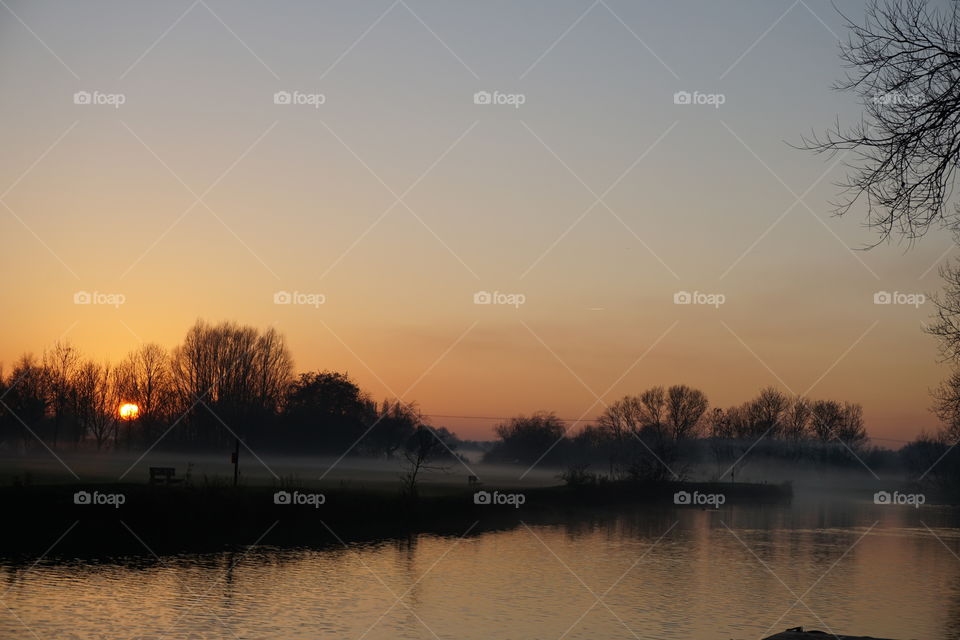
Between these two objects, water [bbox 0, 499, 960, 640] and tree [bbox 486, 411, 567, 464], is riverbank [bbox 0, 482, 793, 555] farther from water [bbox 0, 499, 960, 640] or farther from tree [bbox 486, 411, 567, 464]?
tree [bbox 486, 411, 567, 464]

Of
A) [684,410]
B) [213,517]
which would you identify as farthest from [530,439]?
[213,517]

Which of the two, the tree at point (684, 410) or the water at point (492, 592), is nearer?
the water at point (492, 592)

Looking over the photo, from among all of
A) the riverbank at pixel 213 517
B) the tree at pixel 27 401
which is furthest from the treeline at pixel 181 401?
the riverbank at pixel 213 517

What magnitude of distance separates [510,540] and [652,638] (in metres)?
25.7

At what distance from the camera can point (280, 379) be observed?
341ft

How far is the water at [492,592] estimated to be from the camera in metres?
24.1

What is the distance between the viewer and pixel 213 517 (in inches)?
1666

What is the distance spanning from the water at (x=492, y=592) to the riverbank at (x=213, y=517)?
256cm

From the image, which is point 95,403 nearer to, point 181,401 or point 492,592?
point 181,401

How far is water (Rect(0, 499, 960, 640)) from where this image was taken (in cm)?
2414

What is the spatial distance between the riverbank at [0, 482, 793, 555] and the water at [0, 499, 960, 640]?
101 inches

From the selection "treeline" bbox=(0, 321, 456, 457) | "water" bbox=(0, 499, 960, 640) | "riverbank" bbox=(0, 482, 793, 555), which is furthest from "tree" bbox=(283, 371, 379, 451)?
"water" bbox=(0, 499, 960, 640)

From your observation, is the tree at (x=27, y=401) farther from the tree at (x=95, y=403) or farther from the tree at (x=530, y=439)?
the tree at (x=530, y=439)

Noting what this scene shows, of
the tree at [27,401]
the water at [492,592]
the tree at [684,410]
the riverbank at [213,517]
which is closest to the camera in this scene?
the water at [492,592]
